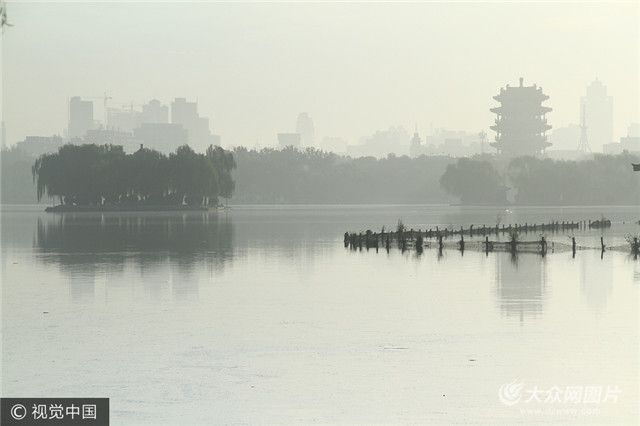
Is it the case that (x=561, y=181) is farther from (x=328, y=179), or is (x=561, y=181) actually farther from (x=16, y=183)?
(x=16, y=183)

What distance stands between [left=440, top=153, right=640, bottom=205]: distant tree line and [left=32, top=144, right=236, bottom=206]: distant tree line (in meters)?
46.2

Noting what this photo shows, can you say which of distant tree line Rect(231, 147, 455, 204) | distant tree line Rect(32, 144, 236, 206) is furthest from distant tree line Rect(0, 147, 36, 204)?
distant tree line Rect(32, 144, 236, 206)

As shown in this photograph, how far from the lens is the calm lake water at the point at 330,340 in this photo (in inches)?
601

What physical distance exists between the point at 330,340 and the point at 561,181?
127775 millimetres

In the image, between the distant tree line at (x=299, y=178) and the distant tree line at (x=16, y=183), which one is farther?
the distant tree line at (x=16, y=183)

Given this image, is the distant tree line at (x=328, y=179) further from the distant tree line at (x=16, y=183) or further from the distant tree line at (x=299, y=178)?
the distant tree line at (x=16, y=183)

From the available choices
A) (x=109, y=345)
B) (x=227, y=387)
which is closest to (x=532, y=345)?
(x=227, y=387)

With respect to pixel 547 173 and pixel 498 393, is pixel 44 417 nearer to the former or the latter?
pixel 498 393

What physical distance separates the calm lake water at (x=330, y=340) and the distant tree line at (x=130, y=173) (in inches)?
2706

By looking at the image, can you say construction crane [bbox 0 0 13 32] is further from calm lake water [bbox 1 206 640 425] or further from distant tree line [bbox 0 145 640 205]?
distant tree line [bbox 0 145 640 205]

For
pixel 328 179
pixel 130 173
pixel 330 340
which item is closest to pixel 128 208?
pixel 130 173

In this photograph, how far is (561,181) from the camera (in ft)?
473

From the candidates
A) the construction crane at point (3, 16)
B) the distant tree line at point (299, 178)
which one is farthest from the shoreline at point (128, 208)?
the construction crane at point (3, 16)

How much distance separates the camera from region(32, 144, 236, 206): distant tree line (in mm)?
107875
